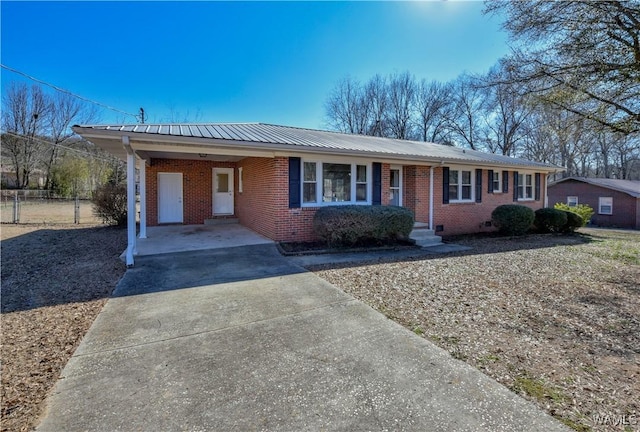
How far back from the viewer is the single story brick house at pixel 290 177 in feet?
25.3

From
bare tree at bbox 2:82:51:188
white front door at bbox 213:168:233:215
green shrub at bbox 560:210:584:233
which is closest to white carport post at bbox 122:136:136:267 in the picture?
white front door at bbox 213:168:233:215

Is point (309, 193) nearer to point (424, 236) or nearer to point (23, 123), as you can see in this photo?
point (424, 236)

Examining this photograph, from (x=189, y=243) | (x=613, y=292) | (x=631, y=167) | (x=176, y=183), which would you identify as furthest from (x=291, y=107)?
(x=631, y=167)

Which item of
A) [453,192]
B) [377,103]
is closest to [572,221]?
[453,192]

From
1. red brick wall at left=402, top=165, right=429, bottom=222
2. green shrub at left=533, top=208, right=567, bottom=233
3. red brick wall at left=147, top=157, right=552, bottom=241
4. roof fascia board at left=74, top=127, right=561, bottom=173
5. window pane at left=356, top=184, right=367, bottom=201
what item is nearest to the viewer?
roof fascia board at left=74, top=127, right=561, bottom=173

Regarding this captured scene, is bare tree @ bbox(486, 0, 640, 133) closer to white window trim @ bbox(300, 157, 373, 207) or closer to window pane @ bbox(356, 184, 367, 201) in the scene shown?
white window trim @ bbox(300, 157, 373, 207)

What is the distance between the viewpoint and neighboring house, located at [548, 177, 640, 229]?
24359mm

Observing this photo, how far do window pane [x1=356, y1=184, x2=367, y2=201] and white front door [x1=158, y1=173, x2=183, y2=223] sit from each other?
7134 millimetres

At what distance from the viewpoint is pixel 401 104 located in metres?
30.4

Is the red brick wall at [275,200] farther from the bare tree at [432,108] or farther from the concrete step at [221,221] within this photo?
the bare tree at [432,108]

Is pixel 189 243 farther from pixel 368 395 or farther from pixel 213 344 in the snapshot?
pixel 368 395

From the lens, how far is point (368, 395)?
2494 mm

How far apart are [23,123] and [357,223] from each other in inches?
1522

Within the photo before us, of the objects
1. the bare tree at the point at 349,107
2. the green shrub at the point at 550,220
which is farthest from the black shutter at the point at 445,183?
the bare tree at the point at 349,107
